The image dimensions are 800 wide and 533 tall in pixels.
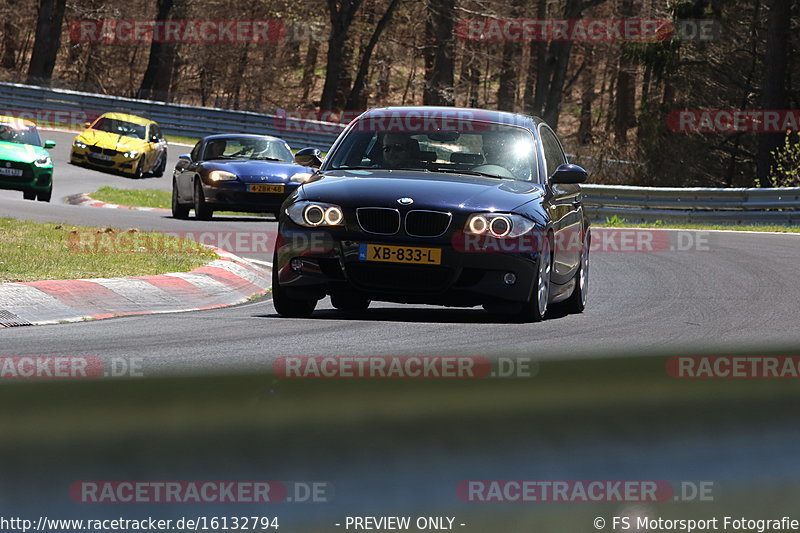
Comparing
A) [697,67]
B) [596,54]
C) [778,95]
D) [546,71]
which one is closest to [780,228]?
[778,95]

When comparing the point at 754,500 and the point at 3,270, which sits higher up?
the point at 754,500

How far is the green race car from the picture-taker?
23609mm

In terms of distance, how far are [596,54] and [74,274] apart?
5923 cm

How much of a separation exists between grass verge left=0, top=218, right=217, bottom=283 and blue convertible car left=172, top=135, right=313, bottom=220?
575cm

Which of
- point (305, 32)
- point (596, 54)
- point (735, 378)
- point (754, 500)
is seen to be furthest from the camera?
point (596, 54)

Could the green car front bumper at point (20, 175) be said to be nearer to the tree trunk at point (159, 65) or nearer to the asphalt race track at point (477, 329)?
the asphalt race track at point (477, 329)

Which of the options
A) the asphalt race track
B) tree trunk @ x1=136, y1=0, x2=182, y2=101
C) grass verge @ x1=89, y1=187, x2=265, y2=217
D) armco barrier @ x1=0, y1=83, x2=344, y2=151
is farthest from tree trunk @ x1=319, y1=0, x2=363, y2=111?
the asphalt race track

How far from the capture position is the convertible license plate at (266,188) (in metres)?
20.8

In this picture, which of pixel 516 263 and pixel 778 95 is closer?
pixel 516 263

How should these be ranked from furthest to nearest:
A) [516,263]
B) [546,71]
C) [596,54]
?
[596,54]
[546,71]
[516,263]

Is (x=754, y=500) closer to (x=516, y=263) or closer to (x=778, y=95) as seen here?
(x=516, y=263)

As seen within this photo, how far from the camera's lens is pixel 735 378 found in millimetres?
3734

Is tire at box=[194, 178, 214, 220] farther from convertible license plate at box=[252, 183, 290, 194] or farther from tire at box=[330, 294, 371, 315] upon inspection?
tire at box=[330, 294, 371, 315]

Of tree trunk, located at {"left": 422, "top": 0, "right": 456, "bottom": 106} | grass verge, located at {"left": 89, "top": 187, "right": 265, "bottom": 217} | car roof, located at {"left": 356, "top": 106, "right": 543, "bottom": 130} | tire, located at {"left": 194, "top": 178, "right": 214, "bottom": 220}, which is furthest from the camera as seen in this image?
tree trunk, located at {"left": 422, "top": 0, "right": 456, "bottom": 106}
